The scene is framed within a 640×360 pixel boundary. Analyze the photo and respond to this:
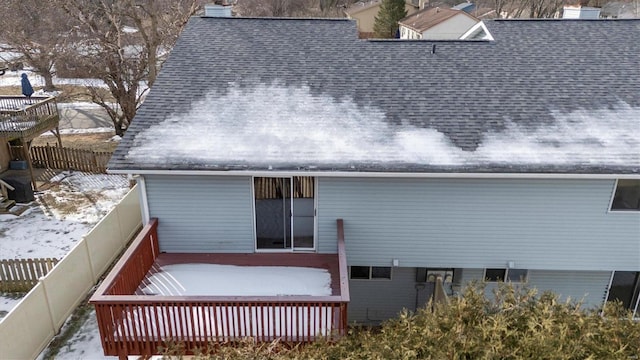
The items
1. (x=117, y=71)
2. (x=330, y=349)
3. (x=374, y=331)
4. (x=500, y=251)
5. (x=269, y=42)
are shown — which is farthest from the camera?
(x=117, y=71)

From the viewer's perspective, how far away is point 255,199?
8.74m

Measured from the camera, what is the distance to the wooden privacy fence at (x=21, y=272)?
10867 mm

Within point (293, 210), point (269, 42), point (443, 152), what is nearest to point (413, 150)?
point (443, 152)

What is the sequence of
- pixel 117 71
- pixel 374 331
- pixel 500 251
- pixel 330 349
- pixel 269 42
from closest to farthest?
pixel 330 349, pixel 500 251, pixel 374 331, pixel 269 42, pixel 117 71

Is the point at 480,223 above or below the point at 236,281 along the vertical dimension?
above

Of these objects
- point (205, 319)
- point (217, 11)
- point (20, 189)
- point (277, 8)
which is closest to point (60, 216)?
point (20, 189)

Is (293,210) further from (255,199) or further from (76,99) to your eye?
(76,99)

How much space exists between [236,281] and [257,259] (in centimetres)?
81

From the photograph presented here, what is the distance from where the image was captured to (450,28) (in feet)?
128

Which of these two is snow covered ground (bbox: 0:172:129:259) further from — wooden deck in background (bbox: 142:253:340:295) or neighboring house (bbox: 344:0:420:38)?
neighboring house (bbox: 344:0:420:38)

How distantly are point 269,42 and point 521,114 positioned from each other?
6.25 meters

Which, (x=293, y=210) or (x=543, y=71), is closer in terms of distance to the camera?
(x=293, y=210)

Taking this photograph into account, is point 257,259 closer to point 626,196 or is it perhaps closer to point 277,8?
point 626,196

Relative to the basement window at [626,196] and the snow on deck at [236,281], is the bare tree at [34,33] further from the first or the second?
the basement window at [626,196]
